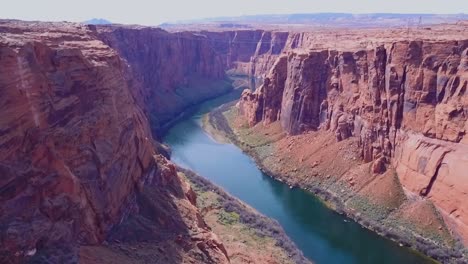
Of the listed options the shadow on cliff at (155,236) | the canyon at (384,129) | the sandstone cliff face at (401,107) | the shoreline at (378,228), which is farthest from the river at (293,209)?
the shadow on cliff at (155,236)

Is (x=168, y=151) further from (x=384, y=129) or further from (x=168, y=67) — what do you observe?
(x=168, y=67)

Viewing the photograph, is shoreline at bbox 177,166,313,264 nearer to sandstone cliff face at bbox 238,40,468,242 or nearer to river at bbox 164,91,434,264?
river at bbox 164,91,434,264

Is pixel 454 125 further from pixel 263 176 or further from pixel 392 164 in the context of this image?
pixel 263 176

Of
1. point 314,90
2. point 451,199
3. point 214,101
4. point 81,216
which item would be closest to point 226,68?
point 214,101

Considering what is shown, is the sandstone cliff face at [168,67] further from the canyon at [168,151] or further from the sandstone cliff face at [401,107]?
the sandstone cliff face at [401,107]

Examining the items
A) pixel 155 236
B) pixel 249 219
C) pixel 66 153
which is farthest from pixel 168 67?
pixel 66 153

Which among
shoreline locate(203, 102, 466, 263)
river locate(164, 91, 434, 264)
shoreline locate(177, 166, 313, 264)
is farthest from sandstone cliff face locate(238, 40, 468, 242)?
shoreline locate(177, 166, 313, 264)
